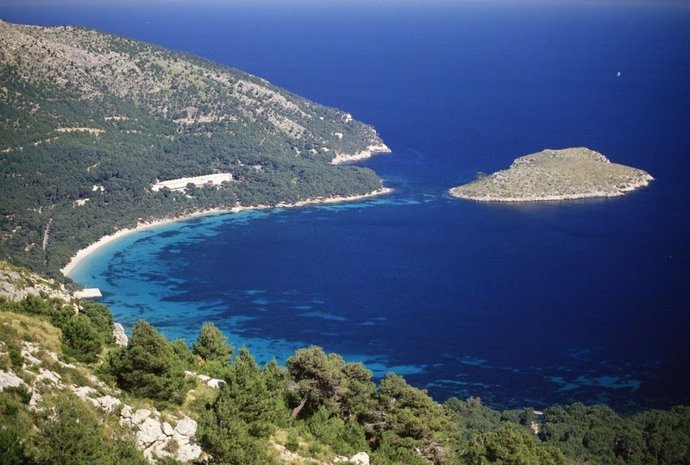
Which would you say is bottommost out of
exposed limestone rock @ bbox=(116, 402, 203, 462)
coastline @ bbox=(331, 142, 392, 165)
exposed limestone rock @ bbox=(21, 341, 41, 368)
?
exposed limestone rock @ bbox=(116, 402, 203, 462)

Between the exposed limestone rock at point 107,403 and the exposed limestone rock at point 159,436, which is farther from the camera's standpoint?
the exposed limestone rock at point 107,403

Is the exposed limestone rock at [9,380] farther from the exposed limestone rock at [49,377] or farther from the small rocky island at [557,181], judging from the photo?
the small rocky island at [557,181]

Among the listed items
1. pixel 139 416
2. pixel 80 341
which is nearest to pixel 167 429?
pixel 139 416

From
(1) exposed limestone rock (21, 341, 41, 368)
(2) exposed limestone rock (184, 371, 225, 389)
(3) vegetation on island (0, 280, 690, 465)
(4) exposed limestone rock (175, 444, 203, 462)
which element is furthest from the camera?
(2) exposed limestone rock (184, 371, 225, 389)

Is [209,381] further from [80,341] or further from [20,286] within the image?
[20,286]

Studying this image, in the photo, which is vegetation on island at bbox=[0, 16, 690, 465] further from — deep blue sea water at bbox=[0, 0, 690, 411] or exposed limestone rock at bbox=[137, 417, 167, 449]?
deep blue sea water at bbox=[0, 0, 690, 411]

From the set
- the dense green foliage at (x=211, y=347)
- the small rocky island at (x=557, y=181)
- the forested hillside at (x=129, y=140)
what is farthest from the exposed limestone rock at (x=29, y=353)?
the small rocky island at (x=557, y=181)

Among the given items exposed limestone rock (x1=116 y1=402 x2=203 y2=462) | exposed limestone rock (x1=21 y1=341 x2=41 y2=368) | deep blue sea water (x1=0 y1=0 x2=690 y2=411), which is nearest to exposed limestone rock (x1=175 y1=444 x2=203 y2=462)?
exposed limestone rock (x1=116 y1=402 x2=203 y2=462)
